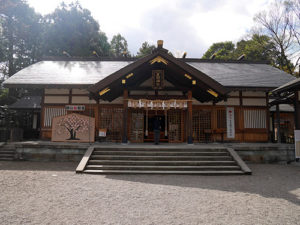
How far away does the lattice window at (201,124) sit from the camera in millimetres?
11422

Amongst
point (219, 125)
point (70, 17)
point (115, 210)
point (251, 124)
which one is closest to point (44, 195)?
point (115, 210)

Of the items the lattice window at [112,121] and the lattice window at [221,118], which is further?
the lattice window at [221,118]

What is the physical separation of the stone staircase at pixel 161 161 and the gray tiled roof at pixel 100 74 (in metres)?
4.98

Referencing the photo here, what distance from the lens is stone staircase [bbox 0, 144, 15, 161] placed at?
8.98 meters

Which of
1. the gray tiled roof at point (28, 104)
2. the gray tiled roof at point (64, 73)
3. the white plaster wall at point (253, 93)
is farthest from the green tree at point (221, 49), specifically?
the gray tiled roof at point (28, 104)

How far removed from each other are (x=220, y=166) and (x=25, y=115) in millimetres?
16738

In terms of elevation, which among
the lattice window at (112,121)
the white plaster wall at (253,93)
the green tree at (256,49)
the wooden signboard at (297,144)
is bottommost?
the wooden signboard at (297,144)

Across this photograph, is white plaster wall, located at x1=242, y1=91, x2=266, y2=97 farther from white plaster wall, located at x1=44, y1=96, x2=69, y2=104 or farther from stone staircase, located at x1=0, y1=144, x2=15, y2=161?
stone staircase, located at x1=0, y1=144, x2=15, y2=161

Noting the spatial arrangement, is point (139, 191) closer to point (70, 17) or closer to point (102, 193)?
point (102, 193)

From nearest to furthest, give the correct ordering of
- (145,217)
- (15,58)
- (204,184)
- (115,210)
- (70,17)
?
(145,217), (115,210), (204,184), (15,58), (70,17)

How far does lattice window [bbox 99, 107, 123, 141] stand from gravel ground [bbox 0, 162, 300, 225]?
4.52 meters

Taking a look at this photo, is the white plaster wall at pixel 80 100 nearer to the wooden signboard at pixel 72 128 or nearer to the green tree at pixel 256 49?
the wooden signboard at pixel 72 128

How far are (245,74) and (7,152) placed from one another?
15327 mm

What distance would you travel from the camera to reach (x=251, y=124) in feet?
→ 38.0
